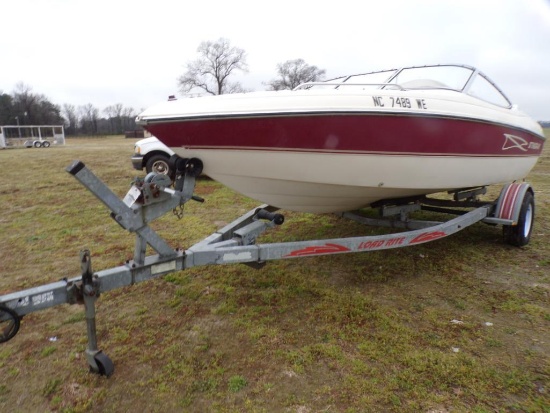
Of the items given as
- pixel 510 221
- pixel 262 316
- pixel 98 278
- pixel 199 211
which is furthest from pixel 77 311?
pixel 510 221

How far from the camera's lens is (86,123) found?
61.1 metres

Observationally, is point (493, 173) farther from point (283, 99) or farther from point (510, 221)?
point (283, 99)

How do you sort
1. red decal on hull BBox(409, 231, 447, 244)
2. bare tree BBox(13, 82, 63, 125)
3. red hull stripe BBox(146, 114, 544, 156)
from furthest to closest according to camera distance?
bare tree BBox(13, 82, 63, 125) → red decal on hull BBox(409, 231, 447, 244) → red hull stripe BBox(146, 114, 544, 156)

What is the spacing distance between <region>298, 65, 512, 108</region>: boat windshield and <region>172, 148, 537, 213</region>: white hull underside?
811 millimetres

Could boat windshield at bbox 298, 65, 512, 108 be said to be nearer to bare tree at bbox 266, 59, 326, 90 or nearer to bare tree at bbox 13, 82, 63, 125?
bare tree at bbox 266, 59, 326, 90

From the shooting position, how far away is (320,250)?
9.03ft

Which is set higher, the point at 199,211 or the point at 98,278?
the point at 98,278

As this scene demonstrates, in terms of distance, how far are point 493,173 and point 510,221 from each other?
58 cm

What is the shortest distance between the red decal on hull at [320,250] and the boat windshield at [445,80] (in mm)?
1605

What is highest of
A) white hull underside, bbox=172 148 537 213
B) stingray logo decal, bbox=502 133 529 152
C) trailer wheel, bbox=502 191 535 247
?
stingray logo decal, bbox=502 133 529 152

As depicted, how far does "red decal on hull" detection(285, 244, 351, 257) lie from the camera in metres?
2.70

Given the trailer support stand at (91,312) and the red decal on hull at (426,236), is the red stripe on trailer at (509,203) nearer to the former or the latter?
the red decal on hull at (426,236)

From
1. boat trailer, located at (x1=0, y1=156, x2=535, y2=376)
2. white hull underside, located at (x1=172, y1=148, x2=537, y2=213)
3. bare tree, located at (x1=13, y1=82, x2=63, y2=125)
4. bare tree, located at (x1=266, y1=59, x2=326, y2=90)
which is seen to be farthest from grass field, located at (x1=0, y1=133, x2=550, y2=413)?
bare tree, located at (x1=13, y1=82, x2=63, y2=125)

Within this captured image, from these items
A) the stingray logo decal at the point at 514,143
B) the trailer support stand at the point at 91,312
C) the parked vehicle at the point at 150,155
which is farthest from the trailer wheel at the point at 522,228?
the parked vehicle at the point at 150,155
